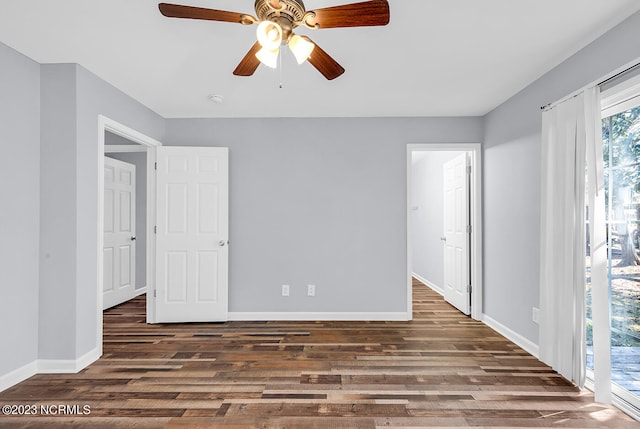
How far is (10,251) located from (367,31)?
2.93 metres

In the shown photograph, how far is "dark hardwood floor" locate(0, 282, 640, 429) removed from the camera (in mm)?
2055

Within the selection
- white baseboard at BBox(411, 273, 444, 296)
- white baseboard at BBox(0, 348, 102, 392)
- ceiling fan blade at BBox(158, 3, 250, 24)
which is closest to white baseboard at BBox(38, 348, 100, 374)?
white baseboard at BBox(0, 348, 102, 392)

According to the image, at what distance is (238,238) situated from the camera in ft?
13.3

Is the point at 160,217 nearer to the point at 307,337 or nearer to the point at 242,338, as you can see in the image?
the point at 242,338

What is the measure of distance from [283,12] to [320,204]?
2.63 m

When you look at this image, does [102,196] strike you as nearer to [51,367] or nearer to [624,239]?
[51,367]

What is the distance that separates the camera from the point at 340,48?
2475 millimetres

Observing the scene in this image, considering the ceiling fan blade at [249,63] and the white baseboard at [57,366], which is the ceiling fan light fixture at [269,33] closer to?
the ceiling fan blade at [249,63]

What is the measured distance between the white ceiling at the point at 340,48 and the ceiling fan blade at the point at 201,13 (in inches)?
16.4

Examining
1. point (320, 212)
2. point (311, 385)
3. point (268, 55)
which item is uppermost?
point (268, 55)

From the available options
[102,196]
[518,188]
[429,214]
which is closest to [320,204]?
[518,188]

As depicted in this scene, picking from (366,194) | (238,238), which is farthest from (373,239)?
(238,238)

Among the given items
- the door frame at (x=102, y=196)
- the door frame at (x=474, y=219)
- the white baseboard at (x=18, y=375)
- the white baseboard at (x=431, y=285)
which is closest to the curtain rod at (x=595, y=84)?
the door frame at (x=474, y=219)

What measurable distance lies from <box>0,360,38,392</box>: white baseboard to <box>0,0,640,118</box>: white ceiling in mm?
2334
